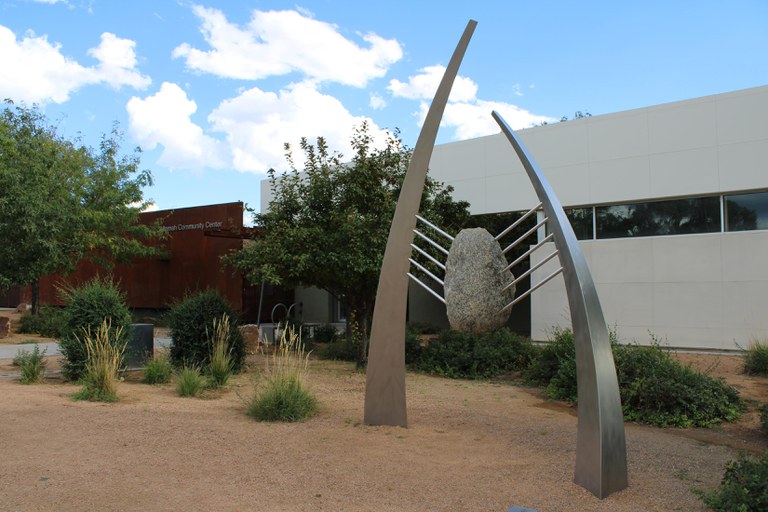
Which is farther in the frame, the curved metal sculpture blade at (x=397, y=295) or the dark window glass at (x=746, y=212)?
the dark window glass at (x=746, y=212)

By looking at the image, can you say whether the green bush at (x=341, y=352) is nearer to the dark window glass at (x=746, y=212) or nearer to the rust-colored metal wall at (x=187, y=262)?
the rust-colored metal wall at (x=187, y=262)

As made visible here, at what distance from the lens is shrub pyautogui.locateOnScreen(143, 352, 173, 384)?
9.42 metres

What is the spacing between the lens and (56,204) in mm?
13641

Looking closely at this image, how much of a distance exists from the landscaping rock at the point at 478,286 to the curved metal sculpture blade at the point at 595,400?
1.08 metres

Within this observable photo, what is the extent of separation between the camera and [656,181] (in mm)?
13641

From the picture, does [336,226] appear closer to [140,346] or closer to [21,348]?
[140,346]

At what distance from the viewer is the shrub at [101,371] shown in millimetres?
7941

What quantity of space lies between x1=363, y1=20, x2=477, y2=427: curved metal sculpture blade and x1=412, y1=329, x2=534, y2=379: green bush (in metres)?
4.49

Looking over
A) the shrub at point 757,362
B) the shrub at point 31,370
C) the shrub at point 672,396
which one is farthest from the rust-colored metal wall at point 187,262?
the shrub at point 757,362

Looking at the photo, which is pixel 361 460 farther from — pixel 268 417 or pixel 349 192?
pixel 349 192

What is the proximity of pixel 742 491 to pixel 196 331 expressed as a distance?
817cm

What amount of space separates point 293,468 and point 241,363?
5659 mm

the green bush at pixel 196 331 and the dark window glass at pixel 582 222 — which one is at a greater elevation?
the dark window glass at pixel 582 222

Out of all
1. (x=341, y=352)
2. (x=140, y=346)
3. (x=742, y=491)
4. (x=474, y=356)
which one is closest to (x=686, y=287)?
(x=474, y=356)
